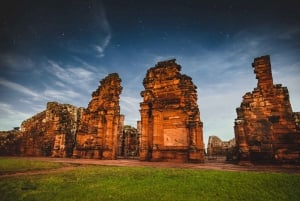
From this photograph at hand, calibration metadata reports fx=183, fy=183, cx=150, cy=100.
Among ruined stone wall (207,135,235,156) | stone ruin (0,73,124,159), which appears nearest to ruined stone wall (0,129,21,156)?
stone ruin (0,73,124,159)

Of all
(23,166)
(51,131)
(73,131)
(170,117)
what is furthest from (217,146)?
(23,166)

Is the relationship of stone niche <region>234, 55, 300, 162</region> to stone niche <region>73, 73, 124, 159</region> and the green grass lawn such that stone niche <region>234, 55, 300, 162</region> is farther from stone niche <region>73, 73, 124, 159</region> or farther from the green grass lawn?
the green grass lawn

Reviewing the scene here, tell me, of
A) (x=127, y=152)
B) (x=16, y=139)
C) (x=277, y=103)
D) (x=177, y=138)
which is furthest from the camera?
(x=127, y=152)

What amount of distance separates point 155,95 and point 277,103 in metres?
7.15

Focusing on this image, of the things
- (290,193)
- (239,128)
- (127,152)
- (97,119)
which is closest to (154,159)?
(239,128)

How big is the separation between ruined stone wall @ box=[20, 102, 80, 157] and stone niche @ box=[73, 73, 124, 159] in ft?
8.32

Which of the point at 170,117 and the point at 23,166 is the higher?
the point at 170,117

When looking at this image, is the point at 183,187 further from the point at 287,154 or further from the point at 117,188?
the point at 287,154

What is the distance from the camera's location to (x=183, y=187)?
3.97 m

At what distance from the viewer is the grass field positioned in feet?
11.3

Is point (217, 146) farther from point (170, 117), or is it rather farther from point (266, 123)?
point (170, 117)

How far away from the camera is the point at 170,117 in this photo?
1180 centimetres

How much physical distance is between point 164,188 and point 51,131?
1765 cm

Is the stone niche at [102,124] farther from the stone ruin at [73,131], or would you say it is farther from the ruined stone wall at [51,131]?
the ruined stone wall at [51,131]
